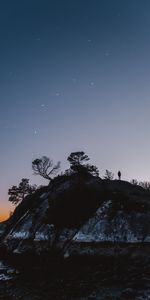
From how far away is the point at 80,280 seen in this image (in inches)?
600

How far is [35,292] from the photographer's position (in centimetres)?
1368

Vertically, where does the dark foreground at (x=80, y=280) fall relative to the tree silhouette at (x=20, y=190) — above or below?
below

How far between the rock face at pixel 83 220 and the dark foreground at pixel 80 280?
3.86ft

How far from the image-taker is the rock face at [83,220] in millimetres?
19422

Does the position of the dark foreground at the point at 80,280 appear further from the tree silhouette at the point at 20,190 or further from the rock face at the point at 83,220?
the tree silhouette at the point at 20,190

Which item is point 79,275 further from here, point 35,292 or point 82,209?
point 82,209

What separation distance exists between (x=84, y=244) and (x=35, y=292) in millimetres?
6553

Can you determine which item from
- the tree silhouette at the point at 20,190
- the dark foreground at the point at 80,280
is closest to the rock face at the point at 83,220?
the dark foreground at the point at 80,280

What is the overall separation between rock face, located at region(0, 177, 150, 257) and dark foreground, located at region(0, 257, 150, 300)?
118 centimetres

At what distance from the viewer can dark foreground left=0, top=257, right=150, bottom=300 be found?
1260cm

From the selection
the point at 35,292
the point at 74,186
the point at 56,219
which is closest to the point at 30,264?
the point at 56,219

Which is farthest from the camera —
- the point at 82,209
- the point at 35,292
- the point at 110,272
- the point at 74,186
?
the point at 74,186

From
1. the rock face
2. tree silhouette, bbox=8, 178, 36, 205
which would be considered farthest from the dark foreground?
tree silhouette, bbox=8, 178, 36, 205

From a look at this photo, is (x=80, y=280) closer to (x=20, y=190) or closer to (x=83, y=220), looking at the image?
(x=83, y=220)
